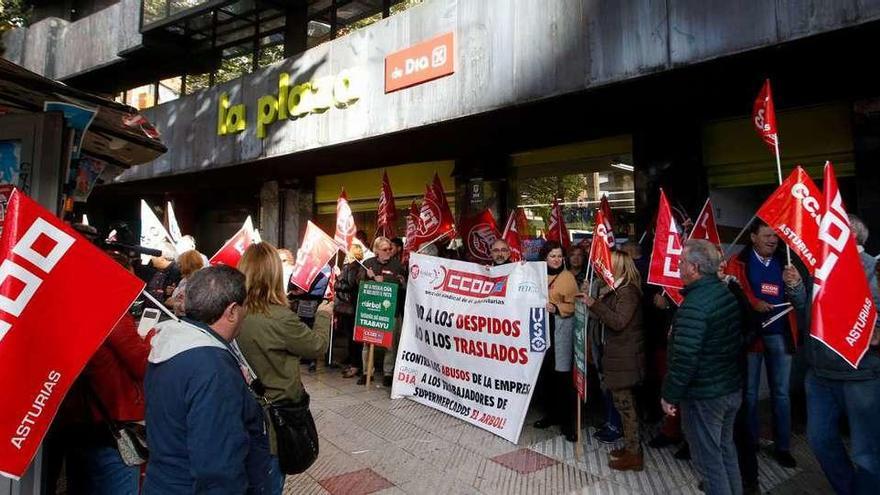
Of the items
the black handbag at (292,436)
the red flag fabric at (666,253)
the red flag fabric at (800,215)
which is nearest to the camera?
the black handbag at (292,436)

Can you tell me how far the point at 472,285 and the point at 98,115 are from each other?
3740mm

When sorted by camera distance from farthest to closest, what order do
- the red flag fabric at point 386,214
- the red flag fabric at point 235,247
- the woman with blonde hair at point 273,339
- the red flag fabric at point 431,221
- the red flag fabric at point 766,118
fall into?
the red flag fabric at point 386,214, the red flag fabric at point 431,221, the red flag fabric at point 235,247, the red flag fabric at point 766,118, the woman with blonde hair at point 273,339

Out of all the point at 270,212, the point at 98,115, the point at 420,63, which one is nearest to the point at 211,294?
the point at 98,115

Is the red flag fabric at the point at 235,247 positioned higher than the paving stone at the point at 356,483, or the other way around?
the red flag fabric at the point at 235,247

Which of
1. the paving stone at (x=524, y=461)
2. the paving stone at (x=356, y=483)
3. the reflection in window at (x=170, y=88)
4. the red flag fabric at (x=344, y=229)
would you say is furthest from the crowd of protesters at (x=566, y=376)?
the reflection in window at (x=170, y=88)

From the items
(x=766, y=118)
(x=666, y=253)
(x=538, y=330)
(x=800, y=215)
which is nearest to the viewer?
(x=800, y=215)

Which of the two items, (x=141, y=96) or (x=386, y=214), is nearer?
(x=386, y=214)

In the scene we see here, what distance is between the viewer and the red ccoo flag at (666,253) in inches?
178

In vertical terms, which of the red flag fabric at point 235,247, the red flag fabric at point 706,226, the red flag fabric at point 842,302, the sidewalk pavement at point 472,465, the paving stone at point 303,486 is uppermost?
the red flag fabric at point 706,226

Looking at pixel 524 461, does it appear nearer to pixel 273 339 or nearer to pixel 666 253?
pixel 666 253

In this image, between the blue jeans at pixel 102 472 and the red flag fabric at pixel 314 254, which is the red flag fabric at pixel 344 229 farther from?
the blue jeans at pixel 102 472

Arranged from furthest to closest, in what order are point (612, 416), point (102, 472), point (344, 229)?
point (344, 229)
point (612, 416)
point (102, 472)

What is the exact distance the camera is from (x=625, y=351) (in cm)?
457

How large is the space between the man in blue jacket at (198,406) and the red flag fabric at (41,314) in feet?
0.92
